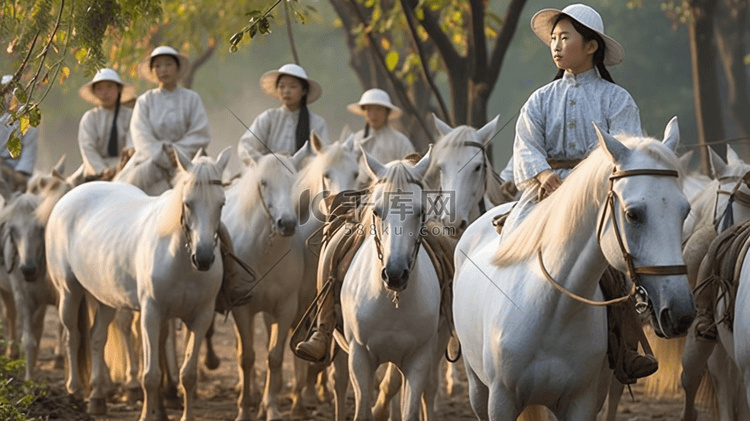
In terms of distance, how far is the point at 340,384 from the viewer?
24.8 ft

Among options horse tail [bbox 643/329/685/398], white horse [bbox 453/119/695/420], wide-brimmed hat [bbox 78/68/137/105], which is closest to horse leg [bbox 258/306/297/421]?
horse tail [bbox 643/329/685/398]

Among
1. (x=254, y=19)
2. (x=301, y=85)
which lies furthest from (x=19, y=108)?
(x=301, y=85)

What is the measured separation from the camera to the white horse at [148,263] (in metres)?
7.88

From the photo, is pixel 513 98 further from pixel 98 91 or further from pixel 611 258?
pixel 611 258

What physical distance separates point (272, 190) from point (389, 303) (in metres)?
2.74

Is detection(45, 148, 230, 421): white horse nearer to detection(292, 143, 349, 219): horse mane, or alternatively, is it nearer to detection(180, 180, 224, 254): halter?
detection(180, 180, 224, 254): halter

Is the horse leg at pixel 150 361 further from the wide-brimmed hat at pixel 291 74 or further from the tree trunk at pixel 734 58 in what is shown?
the tree trunk at pixel 734 58

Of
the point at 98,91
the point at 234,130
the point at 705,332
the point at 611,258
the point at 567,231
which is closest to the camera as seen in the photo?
the point at 611,258

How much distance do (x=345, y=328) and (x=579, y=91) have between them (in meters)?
2.28

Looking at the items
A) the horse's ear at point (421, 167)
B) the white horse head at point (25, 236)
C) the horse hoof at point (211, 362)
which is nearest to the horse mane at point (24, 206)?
the white horse head at point (25, 236)

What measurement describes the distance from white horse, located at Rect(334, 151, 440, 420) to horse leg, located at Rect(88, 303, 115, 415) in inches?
130

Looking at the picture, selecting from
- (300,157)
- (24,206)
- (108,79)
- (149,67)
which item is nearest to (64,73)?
(300,157)

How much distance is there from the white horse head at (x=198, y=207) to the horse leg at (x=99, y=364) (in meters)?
1.88

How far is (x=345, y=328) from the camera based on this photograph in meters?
6.75
